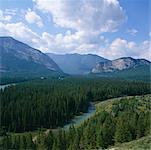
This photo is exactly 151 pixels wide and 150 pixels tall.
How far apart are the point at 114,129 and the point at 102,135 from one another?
420 cm

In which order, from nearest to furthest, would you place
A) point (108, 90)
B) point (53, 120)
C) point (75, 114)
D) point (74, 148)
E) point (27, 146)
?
point (74, 148) → point (27, 146) → point (53, 120) → point (75, 114) → point (108, 90)

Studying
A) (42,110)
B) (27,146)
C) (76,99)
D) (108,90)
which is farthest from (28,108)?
(108,90)

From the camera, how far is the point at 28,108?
85500 mm

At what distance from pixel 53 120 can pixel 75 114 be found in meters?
16.2

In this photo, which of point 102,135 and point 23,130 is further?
point 23,130

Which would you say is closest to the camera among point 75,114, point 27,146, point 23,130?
point 27,146

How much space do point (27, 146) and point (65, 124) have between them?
3505 cm

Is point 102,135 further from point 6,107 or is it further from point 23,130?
point 6,107

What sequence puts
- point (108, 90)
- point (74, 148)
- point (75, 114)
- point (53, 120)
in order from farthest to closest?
point (108, 90), point (75, 114), point (53, 120), point (74, 148)

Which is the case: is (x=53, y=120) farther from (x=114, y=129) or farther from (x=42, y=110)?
(x=114, y=129)

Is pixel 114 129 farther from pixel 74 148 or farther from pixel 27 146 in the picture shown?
pixel 27 146

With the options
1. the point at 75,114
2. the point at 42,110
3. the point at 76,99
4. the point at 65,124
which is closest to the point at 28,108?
the point at 42,110

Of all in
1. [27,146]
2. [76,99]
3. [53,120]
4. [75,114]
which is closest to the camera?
[27,146]

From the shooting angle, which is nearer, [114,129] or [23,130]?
[114,129]
